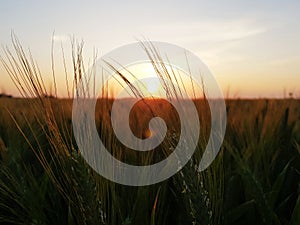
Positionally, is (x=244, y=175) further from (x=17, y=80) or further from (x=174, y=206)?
(x=17, y=80)

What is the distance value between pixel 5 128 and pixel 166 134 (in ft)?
5.51

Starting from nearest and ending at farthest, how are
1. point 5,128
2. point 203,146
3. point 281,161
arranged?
1. point 203,146
2. point 281,161
3. point 5,128

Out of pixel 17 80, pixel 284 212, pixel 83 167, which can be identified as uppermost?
pixel 17 80

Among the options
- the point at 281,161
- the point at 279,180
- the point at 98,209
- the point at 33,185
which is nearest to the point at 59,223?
the point at 33,185

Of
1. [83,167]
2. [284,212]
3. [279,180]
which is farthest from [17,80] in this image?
[284,212]

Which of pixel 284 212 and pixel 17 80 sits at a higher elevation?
pixel 17 80

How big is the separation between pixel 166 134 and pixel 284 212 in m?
0.63

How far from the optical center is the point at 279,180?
114 centimetres

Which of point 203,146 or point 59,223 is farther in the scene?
point 59,223

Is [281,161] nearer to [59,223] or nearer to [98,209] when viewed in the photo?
[59,223]

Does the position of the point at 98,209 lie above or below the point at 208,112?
below

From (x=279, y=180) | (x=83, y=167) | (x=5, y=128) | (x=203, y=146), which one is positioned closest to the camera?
(x=83, y=167)

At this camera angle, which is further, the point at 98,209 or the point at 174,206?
the point at 174,206

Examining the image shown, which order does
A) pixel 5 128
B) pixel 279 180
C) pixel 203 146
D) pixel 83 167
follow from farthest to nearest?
pixel 5 128
pixel 279 180
pixel 203 146
pixel 83 167
